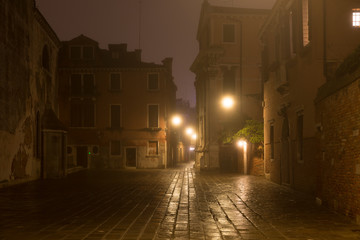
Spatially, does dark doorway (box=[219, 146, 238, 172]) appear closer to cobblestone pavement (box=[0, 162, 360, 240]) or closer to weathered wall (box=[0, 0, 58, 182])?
weathered wall (box=[0, 0, 58, 182])

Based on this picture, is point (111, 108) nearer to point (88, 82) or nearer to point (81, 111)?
point (81, 111)

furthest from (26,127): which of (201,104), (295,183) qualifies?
(201,104)

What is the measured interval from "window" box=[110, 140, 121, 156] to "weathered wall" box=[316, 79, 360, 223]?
29002 millimetres

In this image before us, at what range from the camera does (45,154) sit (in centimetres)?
2311

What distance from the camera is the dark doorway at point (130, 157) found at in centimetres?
3861

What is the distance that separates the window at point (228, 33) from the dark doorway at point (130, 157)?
1324cm

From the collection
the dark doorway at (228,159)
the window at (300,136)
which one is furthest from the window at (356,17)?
the dark doorway at (228,159)

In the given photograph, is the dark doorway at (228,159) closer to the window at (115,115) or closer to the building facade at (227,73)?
the building facade at (227,73)

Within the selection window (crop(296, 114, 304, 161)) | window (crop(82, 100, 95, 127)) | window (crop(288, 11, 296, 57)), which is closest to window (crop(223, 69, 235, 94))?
window (crop(82, 100, 95, 127))

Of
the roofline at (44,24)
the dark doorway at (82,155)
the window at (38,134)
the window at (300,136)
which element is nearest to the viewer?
the window at (300,136)

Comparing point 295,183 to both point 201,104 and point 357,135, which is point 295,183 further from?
point 201,104

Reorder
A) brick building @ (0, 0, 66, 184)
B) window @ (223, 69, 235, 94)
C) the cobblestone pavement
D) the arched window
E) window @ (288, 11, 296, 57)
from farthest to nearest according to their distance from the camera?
window @ (223, 69, 235, 94)
the arched window
brick building @ (0, 0, 66, 184)
window @ (288, 11, 296, 57)
the cobblestone pavement

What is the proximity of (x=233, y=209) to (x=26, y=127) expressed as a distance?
13391mm

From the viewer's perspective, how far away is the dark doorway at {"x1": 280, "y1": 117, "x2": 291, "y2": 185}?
55.9ft
